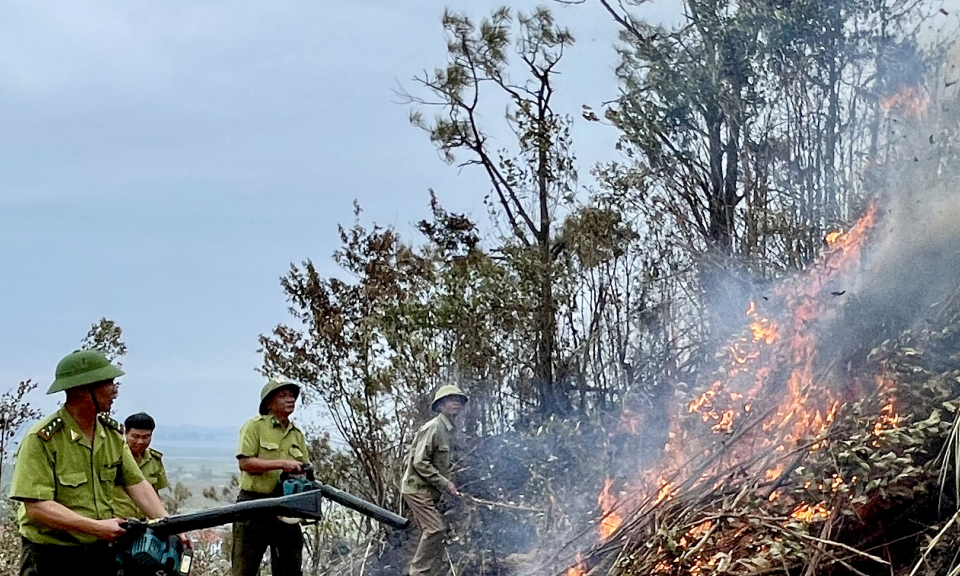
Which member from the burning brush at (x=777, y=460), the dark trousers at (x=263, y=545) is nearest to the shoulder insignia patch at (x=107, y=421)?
the dark trousers at (x=263, y=545)

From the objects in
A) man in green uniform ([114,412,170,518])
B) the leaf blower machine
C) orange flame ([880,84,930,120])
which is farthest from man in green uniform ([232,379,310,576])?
orange flame ([880,84,930,120])

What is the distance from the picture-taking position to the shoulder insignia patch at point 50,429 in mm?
3674

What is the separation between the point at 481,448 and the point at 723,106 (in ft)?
12.9

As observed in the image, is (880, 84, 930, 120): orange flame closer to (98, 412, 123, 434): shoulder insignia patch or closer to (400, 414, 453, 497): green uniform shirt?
(400, 414, 453, 497): green uniform shirt

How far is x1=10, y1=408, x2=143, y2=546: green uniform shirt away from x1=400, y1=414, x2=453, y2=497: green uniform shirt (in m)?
3.43

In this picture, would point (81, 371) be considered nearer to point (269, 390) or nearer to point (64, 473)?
point (64, 473)

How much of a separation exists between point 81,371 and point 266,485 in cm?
239

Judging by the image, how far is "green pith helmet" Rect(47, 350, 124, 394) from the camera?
3721mm

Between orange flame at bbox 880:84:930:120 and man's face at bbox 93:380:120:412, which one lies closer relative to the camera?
man's face at bbox 93:380:120:412

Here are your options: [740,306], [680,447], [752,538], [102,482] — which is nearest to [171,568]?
[102,482]

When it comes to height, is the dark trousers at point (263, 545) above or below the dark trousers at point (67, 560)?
below

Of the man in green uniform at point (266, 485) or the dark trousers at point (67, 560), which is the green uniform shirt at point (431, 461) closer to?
the man in green uniform at point (266, 485)

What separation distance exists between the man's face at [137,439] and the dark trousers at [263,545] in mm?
787

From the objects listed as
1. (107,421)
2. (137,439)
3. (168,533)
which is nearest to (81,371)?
(107,421)
